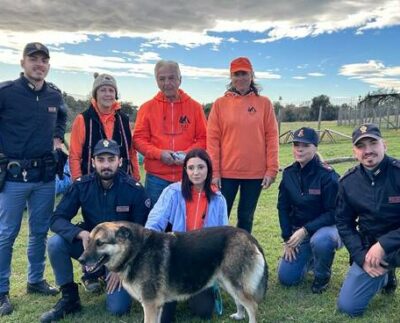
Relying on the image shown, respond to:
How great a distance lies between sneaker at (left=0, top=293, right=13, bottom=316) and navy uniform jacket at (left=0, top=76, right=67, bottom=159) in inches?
68.6

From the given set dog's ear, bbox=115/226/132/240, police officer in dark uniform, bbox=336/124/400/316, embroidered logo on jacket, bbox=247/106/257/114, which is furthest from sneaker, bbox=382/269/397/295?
dog's ear, bbox=115/226/132/240

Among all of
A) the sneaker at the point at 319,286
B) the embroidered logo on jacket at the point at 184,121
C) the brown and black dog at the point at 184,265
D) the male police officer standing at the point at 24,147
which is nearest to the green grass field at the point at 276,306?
the sneaker at the point at 319,286

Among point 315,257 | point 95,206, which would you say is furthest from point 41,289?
point 315,257

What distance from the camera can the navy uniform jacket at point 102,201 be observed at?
17.0 ft

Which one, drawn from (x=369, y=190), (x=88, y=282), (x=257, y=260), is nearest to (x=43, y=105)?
(x=88, y=282)

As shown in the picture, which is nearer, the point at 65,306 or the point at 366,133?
the point at 366,133

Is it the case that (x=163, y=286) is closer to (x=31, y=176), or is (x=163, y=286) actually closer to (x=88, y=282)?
(x=88, y=282)

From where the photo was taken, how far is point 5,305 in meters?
5.18

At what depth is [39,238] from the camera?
5688 millimetres

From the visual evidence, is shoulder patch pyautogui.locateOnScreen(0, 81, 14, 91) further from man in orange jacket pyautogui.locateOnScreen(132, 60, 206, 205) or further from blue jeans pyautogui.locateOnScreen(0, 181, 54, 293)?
man in orange jacket pyautogui.locateOnScreen(132, 60, 206, 205)

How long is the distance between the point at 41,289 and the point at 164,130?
2724 mm

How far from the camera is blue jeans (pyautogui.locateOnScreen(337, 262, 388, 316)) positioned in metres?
4.91

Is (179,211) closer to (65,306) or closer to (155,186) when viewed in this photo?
(155,186)

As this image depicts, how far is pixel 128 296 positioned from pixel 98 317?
421mm
